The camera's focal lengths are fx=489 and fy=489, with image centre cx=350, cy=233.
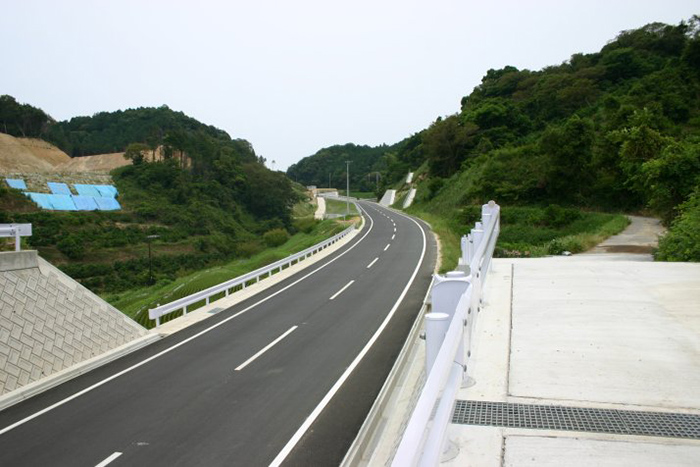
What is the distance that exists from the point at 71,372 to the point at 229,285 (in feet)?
28.2

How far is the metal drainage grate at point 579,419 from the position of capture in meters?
4.15

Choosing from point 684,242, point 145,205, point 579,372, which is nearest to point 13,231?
point 579,372

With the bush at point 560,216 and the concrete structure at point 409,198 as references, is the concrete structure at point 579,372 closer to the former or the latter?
the bush at point 560,216

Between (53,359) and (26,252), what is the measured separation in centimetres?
277

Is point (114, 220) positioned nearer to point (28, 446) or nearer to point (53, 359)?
point (53, 359)

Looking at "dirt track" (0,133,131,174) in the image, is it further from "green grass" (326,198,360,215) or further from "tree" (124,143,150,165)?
"green grass" (326,198,360,215)

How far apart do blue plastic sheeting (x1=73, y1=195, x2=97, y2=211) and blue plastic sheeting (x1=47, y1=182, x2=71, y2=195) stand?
3241mm

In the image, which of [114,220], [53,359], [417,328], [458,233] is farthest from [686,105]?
[114,220]

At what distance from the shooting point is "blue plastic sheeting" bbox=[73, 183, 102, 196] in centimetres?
6466

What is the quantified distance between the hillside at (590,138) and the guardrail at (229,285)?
15.1 m

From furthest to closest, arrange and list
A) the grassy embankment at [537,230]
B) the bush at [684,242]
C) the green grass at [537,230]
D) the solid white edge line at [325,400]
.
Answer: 1. the green grass at [537,230]
2. the grassy embankment at [537,230]
3. the bush at [684,242]
4. the solid white edge line at [325,400]

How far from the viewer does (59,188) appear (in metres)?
64.0

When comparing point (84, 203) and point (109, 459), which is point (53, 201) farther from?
point (109, 459)

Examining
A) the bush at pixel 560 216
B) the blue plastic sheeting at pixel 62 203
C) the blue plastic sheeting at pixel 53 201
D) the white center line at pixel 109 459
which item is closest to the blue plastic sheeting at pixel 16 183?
the blue plastic sheeting at pixel 53 201
